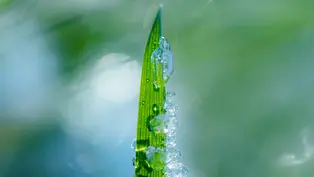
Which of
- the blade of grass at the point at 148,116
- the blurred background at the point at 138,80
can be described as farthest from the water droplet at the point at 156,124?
the blurred background at the point at 138,80

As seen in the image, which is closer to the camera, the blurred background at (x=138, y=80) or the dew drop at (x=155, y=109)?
the dew drop at (x=155, y=109)

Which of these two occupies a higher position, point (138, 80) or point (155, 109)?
point (138, 80)

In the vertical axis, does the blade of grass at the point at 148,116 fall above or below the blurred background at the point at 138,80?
below

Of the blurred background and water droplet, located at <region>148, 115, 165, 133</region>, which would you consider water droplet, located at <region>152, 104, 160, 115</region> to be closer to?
water droplet, located at <region>148, 115, 165, 133</region>

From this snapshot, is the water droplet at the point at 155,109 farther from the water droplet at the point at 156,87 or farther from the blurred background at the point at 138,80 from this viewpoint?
the blurred background at the point at 138,80

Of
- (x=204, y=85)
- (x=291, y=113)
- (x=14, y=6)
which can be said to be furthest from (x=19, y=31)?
(x=291, y=113)

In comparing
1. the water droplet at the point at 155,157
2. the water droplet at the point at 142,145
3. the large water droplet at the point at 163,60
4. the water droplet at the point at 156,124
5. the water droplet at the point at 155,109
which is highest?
the large water droplet at the point at 163,60

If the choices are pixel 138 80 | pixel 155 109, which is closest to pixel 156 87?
pixel 155 109

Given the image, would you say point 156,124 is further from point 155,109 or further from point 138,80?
point 138,80

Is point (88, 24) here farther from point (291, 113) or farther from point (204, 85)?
point (291, 113)
